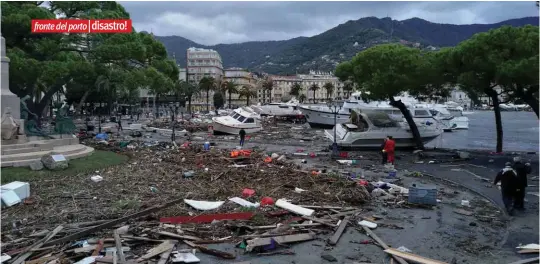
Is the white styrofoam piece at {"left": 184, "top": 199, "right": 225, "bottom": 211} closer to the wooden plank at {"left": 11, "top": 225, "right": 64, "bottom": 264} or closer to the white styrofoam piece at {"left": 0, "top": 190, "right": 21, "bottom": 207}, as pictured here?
the wooden plank at {"left": 11, "top": 225, "right": 64, "bottom": 264}

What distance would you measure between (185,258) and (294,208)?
11.6 feet

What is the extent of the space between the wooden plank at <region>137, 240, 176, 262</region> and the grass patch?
23.7 feet

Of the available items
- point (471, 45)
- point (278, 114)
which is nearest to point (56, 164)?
point (471, 45)

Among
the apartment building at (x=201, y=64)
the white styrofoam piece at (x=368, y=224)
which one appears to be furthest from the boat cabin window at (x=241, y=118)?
the apartment building at (x=201, y=64)

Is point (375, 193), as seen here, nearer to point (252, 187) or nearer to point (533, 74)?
point (252, 187)

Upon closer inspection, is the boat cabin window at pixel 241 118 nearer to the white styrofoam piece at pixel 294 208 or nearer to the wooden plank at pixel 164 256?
the white styrofoam piece at pixel 294 208

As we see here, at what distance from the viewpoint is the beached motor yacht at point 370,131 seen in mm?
25297

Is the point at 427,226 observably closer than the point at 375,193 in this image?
Yes

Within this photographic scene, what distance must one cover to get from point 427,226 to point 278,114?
53699mm

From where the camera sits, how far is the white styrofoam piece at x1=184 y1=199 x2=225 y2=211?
10.6 m

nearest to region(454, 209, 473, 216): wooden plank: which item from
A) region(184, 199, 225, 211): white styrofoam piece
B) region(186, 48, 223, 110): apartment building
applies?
region(184, 199, 225, 211): white styrofoam piece

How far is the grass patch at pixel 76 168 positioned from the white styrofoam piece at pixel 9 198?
2365 mm

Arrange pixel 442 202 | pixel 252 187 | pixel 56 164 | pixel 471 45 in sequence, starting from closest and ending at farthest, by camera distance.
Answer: pixel 442 202, pixel 252 187, pixel 56 164, pixel 471 45

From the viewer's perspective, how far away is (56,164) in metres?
14.5
